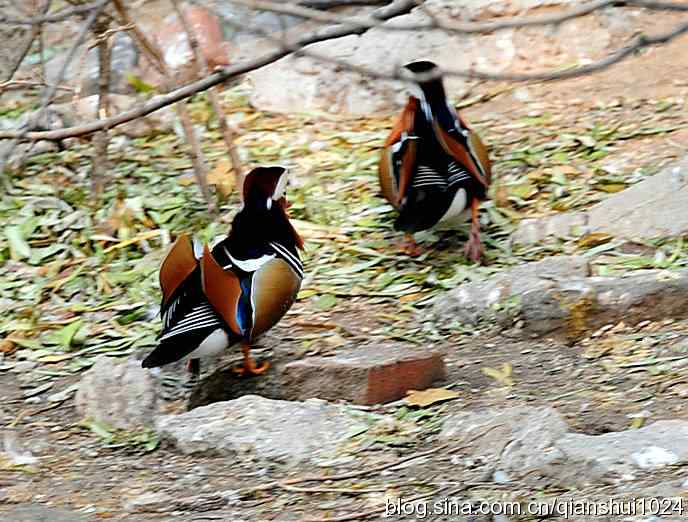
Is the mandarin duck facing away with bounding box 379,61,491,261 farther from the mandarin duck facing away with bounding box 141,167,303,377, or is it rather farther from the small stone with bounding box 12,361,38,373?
the small stone with bounding box 12,361,38,373

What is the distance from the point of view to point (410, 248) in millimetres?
5141

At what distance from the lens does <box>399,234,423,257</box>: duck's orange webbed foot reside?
5.13 m

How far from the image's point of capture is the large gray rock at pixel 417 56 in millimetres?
6578

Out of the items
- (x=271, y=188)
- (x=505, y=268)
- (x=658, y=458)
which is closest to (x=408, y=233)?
(x=505, y=268)

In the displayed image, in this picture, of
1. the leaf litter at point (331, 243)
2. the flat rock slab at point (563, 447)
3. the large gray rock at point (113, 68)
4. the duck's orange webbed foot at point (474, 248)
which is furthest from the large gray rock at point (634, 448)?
the large gray rock at point (113, 68)

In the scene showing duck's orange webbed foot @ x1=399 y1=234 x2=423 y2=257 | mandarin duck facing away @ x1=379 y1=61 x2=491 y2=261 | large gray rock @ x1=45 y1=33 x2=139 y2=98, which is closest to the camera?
mandarin duck facing away @ x1=379 y1=61 x2=491 y2=261

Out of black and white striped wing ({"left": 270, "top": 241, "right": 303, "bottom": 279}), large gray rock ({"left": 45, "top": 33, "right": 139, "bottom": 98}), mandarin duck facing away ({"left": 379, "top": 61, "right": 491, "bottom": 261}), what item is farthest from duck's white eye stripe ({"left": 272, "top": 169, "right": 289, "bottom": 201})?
large gray rock ({"left": 45, "top": 33, "right": 139, "bottom": 98})

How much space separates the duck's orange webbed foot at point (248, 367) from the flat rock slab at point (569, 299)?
814mm

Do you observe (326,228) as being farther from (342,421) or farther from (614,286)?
(342,421)

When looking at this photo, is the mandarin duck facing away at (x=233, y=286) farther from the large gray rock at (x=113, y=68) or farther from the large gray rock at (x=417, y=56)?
the large gray rock at (x=113, y=68)

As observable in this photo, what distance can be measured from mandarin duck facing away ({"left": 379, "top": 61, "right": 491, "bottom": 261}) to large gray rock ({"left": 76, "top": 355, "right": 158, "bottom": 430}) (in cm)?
145

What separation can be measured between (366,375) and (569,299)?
0.89 m

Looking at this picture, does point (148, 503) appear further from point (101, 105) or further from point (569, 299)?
point (101, 105)

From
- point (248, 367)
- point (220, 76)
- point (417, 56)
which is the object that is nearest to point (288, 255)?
point (248, 367)
